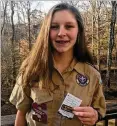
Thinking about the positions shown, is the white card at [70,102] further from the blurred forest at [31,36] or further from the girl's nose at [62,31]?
the blurred forest at [31,36]

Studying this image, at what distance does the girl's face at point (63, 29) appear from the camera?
113 centimetres

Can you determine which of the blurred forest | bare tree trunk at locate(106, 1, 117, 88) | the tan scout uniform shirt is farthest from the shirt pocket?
bare tree trunk at locate(106, 1, 117, 88)

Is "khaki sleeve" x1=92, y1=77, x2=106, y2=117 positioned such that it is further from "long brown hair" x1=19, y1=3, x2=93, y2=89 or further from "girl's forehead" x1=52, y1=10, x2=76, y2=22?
"girl's forehead" x1=52, y1=10, x2=76, y2=22

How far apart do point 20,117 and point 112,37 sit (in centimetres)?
1008

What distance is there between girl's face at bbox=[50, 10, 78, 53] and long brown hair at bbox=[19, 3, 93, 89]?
0.02 m

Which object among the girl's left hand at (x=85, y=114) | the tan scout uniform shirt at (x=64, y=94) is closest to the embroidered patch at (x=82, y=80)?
the tan scout uniform shirt at (x=64, y=94)

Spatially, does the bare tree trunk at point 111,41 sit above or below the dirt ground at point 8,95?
above

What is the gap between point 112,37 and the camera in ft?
35.8

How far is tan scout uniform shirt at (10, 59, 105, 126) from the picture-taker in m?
1.16

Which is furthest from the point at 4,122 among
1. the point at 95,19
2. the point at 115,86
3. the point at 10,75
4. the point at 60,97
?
the point at 115,86

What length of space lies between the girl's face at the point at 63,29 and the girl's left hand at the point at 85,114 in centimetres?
28

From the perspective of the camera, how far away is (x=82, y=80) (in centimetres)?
120

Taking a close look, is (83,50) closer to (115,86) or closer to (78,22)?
(78,22)

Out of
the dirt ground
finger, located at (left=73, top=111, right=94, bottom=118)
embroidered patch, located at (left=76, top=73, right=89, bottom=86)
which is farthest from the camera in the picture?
the dirt ground
